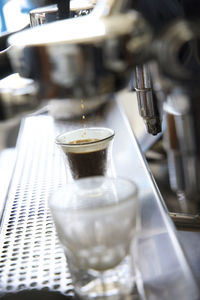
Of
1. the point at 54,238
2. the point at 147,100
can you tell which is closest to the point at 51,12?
the point at 147,100

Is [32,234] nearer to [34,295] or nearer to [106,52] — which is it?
[34,295]

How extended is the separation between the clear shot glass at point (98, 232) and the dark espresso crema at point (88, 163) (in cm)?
18

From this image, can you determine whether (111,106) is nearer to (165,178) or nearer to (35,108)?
(165,178)

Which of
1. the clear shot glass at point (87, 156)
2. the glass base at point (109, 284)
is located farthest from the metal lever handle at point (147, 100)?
the glass base at point (109, 284)

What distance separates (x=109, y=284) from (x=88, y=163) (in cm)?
26

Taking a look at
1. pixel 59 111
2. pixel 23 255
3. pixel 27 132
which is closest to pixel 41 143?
pixel 27 132

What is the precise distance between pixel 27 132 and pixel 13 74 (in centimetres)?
74

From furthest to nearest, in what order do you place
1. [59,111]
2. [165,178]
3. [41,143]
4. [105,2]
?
[59,111]
[165,178]
[41,143]
[105,2]

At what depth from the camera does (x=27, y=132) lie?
1200 millimetres

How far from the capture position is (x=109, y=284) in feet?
1.67

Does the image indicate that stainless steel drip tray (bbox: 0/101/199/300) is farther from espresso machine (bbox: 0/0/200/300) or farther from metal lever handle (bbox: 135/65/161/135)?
metal lever handle (bbox: 135/65/161/135)

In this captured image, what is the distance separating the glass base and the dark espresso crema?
0.78 feet

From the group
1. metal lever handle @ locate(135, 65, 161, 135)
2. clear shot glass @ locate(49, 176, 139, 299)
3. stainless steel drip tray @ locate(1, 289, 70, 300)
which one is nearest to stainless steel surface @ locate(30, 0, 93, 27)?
metal lever handle @ locate(135, 65, 161, 135)

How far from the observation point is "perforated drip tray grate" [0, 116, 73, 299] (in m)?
0.57
